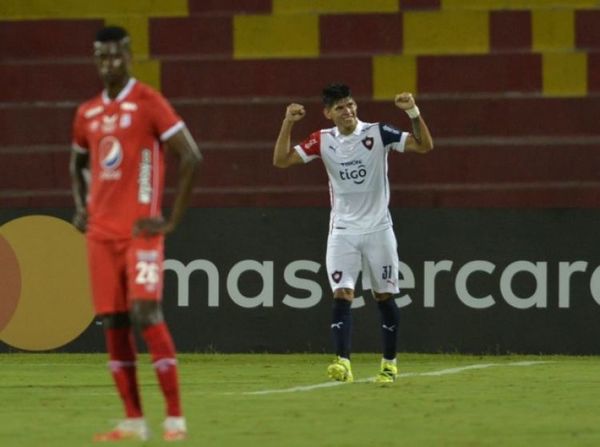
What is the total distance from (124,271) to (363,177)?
421 cm

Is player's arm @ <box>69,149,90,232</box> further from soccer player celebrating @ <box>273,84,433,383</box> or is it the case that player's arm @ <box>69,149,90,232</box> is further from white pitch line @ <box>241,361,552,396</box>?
soccer player celebrating @ <box>273,84,433,383</box>

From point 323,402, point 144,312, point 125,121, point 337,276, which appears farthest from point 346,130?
point 144,312

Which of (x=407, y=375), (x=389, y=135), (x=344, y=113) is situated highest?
(x=344, y=113)

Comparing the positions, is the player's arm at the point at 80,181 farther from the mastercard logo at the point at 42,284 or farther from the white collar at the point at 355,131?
the mastercard logo at the point at 42,284

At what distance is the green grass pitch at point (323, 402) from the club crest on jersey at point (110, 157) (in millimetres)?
1141

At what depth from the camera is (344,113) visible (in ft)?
36.1

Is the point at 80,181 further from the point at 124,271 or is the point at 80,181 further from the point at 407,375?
the point at 407,375

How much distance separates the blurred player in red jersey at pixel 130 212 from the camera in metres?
6.95

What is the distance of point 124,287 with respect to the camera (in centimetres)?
711

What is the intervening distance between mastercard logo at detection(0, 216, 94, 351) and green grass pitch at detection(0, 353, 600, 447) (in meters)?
0.29

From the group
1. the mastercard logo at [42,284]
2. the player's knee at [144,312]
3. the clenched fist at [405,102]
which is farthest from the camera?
the mastercard logo at [42,284]

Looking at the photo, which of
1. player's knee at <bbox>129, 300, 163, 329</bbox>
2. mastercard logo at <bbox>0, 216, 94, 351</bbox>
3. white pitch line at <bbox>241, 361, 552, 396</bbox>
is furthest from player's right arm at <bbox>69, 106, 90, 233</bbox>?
mastercard logo at <bbox>0, 216, 94, 351</bbox>

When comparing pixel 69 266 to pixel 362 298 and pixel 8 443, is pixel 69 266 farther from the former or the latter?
pixel 8 443

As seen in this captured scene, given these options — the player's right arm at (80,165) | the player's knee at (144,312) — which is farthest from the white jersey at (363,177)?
the player's knee at (144,312)
